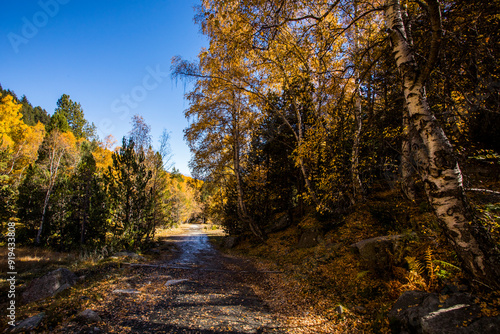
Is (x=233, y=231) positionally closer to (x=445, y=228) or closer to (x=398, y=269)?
(x=398, y=269)

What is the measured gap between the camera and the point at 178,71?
8.34 meters

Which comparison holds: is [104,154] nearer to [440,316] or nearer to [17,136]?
[17,136]

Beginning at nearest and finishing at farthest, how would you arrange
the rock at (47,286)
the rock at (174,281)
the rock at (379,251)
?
the rock at (47,286) < the rock at (379,251) < the rock at (174,281)

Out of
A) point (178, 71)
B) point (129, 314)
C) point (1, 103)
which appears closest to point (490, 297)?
point (129, 314)

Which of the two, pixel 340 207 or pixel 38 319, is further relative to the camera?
pixel 340 207

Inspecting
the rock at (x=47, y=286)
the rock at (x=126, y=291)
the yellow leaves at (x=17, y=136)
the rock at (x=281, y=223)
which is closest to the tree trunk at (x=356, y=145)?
the rock at (x=281, y=223)

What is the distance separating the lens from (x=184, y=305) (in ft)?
14.6

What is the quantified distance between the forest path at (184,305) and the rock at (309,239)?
305 cm

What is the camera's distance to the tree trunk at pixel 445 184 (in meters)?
2.57

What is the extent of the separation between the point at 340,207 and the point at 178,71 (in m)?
9.30

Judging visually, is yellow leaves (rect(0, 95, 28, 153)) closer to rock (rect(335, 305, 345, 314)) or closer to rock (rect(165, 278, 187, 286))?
rock (rect(165, 278, 187, 286))

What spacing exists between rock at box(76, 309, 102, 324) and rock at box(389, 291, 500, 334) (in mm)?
5116

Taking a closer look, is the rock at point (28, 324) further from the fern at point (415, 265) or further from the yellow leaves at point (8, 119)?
the yellow leaves at point (8, 119)

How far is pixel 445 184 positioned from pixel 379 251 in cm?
309
